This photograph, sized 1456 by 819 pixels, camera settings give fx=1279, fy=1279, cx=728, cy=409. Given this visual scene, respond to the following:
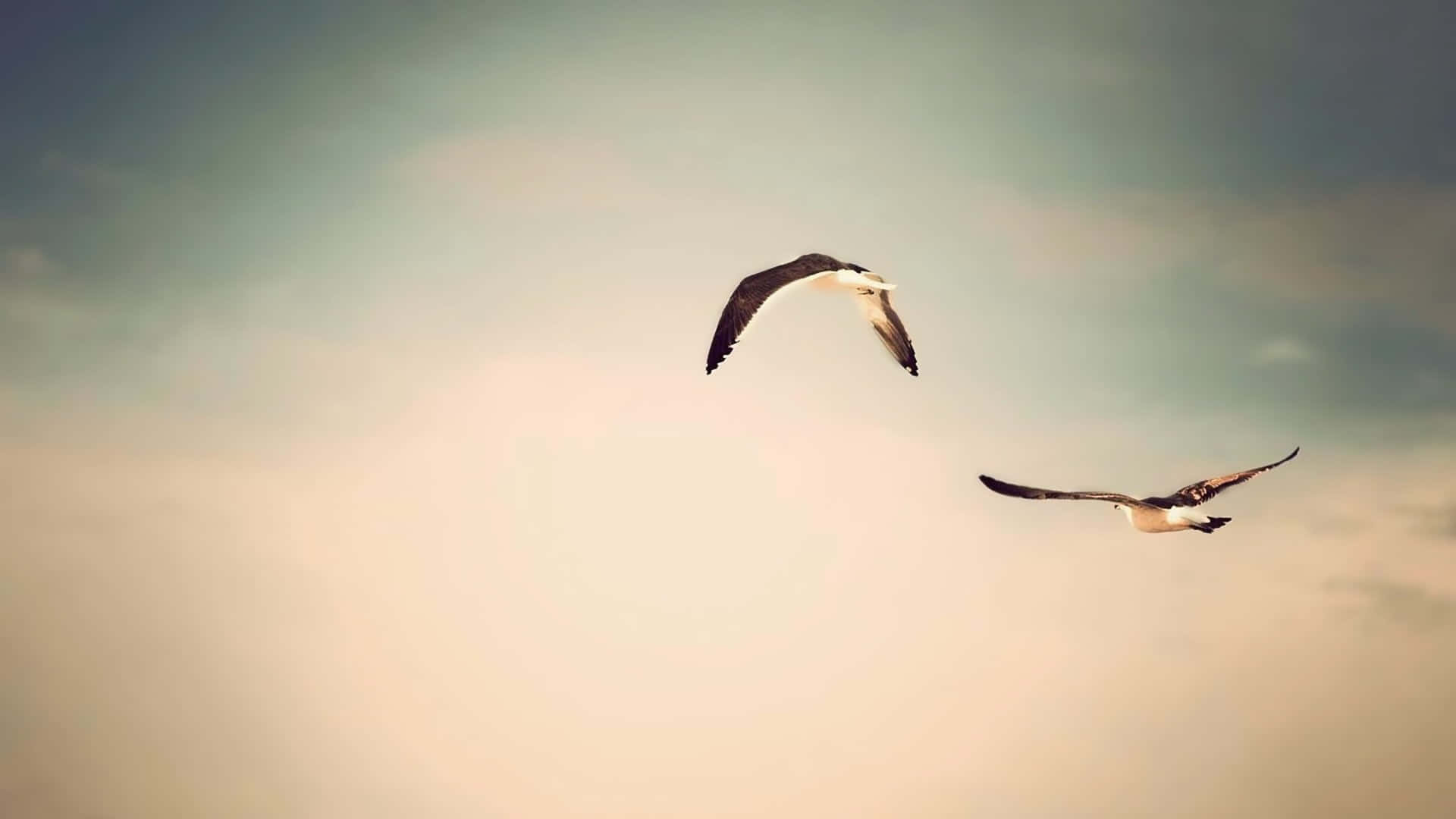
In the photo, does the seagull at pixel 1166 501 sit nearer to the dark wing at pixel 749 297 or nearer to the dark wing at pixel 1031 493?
the dark wing at pixel 1031 493

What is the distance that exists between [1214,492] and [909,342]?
16.6 feet

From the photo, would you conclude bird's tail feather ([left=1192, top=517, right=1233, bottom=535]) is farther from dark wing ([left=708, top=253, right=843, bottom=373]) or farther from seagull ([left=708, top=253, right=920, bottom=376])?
dark wing ([left=708, top=253, right=843, bottom=373])

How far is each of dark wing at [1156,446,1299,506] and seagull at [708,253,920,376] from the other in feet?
14.0

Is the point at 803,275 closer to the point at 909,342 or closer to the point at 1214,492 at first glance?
the point at 909,342

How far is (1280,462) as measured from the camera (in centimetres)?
1914

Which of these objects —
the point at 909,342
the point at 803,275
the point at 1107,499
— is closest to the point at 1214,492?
the point at 1107,499

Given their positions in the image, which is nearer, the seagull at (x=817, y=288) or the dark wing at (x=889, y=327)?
the seagull at (x=817, y=288)

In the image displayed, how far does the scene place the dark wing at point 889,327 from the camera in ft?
64.7

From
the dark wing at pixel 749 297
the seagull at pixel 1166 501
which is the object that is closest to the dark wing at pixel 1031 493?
the seagull at pixel 1166 501

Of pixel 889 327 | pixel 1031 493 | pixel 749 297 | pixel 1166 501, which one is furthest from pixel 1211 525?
pixel 749 297

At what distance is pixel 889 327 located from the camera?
19906 millimetres

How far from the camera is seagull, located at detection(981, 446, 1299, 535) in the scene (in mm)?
15406

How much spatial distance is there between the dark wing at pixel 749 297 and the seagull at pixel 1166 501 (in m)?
3.68

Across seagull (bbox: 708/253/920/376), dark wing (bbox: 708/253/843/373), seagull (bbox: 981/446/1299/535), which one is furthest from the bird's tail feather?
dark wing (bbox: 708/253/843/373)
